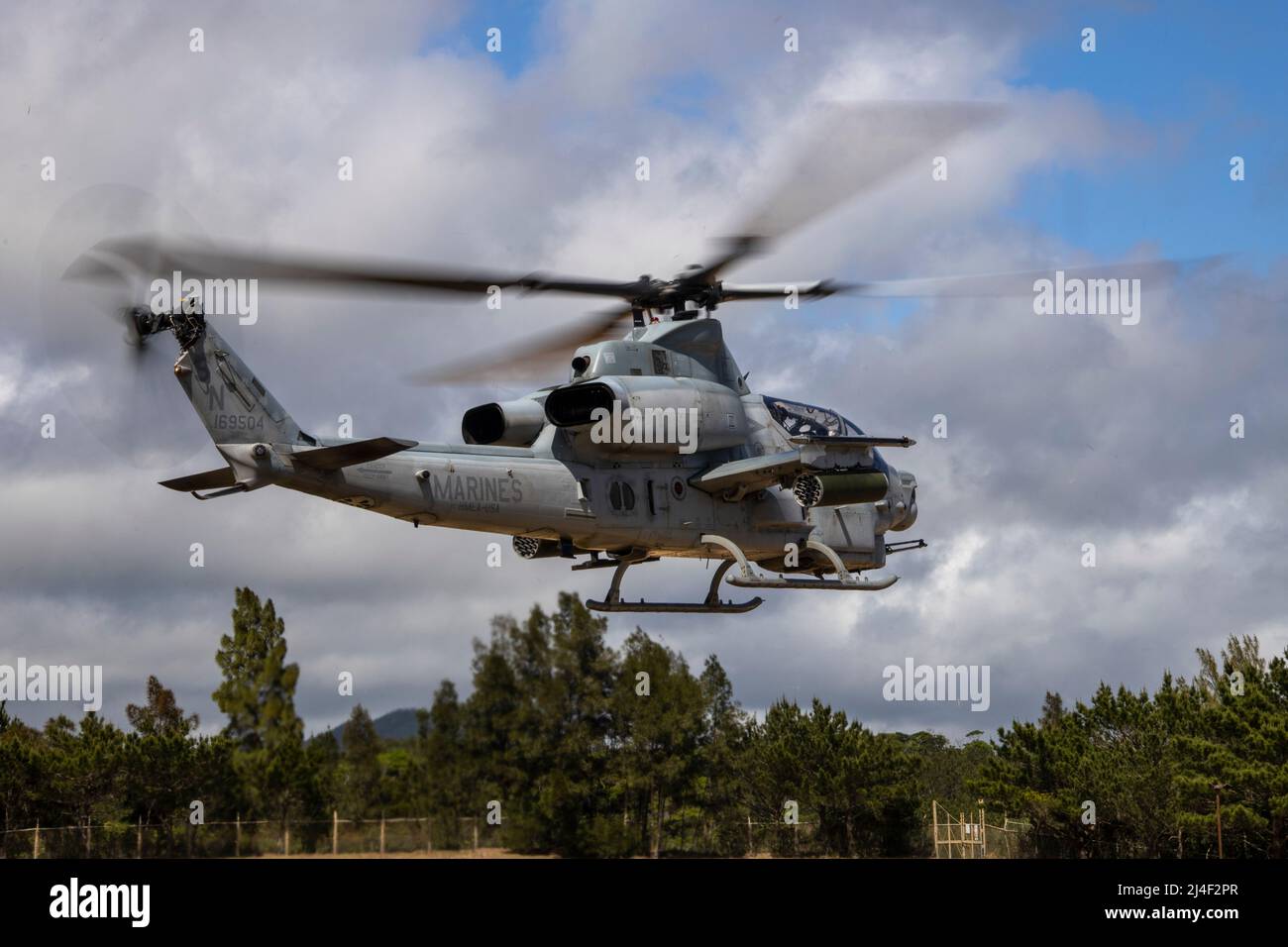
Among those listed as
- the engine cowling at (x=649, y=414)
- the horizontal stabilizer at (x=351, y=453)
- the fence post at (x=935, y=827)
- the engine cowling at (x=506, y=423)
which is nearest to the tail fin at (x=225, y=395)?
the horizontal stabilizer at (x=351, y=453)

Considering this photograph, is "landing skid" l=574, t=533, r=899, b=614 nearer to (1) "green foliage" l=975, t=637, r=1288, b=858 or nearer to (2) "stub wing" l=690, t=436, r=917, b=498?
(2) "stub wing" l=690, t=436, r=917, b=498

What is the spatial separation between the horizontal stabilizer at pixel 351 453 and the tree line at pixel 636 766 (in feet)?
50.2

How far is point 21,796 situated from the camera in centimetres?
3594

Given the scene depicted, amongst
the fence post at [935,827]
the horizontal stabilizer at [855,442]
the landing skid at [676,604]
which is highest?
the horizontal stabilizer at [855,442]

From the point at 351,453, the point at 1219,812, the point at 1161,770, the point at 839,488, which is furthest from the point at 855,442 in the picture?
the point at 1161,770

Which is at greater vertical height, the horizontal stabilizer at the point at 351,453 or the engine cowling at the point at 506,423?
the engine cowling at the point at 506,423

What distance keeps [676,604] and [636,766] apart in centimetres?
2651

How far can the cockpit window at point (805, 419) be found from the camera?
20.7 m

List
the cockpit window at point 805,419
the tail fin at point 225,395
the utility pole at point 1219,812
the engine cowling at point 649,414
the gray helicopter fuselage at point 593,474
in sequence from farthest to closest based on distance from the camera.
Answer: the utility pole at point 1219,812, the cockpit window at point 805,419, the engine cowling at point 649,414, the gray helicopter fuselage at point 593,474, the tail fin at point 225,395

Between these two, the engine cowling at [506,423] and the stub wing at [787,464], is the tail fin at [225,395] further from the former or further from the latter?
the stub wing at [787,464]

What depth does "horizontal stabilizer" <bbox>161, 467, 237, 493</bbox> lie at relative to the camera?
16234mm

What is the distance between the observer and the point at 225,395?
15969 mm

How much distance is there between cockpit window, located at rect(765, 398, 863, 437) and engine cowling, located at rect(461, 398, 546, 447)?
12.8 ft
